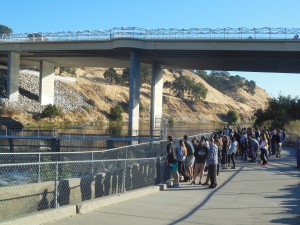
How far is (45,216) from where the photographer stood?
9.38 metres

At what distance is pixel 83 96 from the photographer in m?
104

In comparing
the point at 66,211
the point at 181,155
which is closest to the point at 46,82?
the point at 181,155

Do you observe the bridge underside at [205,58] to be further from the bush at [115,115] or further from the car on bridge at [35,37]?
the bush at [115,115]

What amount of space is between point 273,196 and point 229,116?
125865 mm

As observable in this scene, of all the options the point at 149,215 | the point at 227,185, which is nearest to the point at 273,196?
the point at 227,185

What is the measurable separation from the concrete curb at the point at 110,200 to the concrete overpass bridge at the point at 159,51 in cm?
3105

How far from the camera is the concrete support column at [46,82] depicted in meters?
70.0

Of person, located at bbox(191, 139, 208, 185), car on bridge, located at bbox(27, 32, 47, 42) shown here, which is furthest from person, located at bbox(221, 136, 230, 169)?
car on bridge, located at bbox(27, 32, 47, 42)

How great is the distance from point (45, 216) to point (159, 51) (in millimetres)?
40316

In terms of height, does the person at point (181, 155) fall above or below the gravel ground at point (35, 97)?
below

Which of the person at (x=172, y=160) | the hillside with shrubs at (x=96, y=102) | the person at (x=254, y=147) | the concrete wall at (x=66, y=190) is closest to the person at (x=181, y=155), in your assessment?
the person at (x=172, y=160)

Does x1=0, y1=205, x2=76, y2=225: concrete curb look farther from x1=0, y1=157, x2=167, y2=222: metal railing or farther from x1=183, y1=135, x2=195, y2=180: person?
x1=183, y1=135, x2=195, y2=180: person

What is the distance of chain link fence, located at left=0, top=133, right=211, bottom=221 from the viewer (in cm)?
1170

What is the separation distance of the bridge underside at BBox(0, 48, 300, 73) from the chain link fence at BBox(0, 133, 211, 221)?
31.1 m
